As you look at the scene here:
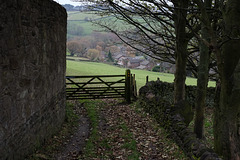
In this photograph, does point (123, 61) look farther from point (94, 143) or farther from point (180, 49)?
point (94, 143)

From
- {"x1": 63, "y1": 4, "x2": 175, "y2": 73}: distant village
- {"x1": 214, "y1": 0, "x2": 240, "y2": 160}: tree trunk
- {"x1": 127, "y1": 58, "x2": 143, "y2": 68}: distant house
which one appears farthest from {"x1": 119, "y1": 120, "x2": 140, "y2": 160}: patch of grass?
{"x1": 127, "y1": 58, "x2": 143, "y2": 68}: distant house

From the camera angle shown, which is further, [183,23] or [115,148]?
[183,23]

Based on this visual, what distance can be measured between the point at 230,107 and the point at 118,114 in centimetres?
622

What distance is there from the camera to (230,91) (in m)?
4.49

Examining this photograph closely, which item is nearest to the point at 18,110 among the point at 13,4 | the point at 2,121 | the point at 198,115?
the point at 2,121

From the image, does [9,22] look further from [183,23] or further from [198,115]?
[198,115]

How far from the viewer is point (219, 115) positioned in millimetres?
4793

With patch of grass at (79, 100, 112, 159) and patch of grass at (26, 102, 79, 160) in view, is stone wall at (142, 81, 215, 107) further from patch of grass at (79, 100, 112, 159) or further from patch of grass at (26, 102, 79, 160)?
patch of grass at (26, 102, 79, 160)

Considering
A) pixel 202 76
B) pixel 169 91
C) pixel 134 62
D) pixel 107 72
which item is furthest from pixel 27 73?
pixel 134 62

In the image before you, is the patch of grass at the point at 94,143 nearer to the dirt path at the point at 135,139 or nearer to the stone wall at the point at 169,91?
the dirt path at the point at 135,139

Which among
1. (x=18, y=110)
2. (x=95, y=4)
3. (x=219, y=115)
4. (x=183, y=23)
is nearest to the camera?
(x=18, y=110)

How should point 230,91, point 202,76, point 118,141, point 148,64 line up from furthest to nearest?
1. point 148,64
2. point 202,76
3. point 118,141
4. point 230,91

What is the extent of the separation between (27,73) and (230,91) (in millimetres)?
4347

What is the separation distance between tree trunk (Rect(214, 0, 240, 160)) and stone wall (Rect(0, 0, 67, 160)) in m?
4.02
